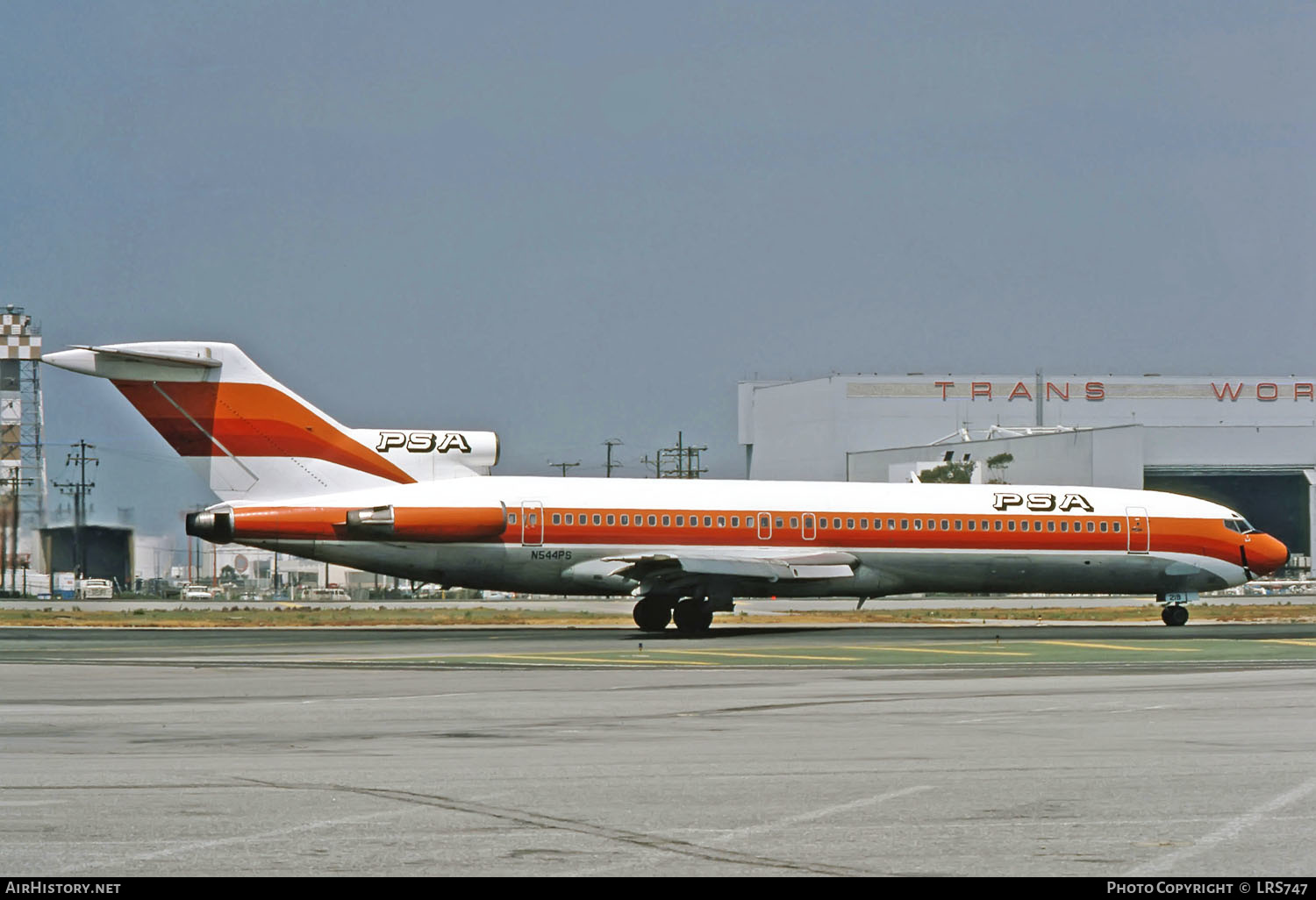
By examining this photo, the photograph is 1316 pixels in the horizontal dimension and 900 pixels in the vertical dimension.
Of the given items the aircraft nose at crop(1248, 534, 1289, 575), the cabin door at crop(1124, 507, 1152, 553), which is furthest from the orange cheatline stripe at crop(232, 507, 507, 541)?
the aircraft nose at crop(1248, 534, 1289, 575)

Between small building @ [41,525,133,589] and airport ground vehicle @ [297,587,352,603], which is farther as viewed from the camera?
airport ground vehicle @ [297,587,352,603]

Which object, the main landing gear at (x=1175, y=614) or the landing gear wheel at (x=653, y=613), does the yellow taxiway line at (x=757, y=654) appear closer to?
the landing gear wheel at (x=653, y=613)

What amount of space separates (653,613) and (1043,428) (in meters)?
90.8

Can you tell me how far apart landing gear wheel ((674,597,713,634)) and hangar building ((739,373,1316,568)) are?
78.4 m

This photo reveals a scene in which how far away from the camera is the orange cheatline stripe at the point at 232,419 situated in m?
37.2

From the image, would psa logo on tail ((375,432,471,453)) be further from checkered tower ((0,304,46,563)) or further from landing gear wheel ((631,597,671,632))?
checkered tower ((0,304,46,563))

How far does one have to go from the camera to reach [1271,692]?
20.2m

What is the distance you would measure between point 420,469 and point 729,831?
1171 inches

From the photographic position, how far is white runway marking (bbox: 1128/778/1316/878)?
28.4ft

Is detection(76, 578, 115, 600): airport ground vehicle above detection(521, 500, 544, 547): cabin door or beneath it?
beneath

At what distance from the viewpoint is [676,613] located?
3781 centimetres

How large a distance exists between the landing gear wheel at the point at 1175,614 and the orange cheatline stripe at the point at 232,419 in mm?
20794
